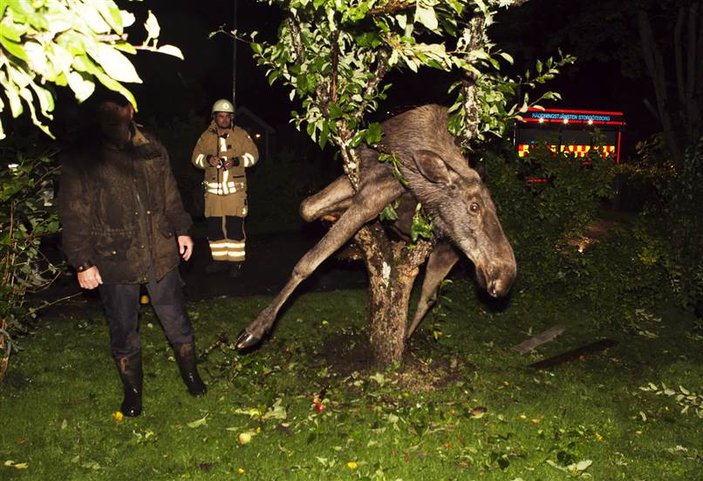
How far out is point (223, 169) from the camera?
1008 cm

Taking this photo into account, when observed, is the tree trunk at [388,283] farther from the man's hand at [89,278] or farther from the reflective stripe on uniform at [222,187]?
the reflective stripe on uniform at [222,187]

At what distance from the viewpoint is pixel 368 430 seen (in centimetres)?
559

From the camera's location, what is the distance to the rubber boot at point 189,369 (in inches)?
237

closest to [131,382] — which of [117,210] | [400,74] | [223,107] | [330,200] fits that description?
[117,210]

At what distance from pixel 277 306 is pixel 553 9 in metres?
18.5

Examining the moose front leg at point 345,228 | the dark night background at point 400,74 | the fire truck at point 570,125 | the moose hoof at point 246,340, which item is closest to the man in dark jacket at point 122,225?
the moose hoof at point 246,340

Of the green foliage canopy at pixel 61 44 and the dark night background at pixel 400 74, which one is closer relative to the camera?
the green foliage canopy at pixel 61 44

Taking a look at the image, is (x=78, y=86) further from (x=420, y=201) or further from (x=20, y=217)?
(x=20, y=217)

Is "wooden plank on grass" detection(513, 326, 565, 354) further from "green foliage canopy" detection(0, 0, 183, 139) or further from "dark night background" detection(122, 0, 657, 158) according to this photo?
"dark night background" detection(122, 0, 657, 158)

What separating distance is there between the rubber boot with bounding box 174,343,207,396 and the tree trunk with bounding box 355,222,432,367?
159 centimetres

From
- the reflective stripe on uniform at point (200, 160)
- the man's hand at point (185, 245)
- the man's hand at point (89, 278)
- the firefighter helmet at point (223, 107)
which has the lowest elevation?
the reflective stripe on uniform at point (200, 160)

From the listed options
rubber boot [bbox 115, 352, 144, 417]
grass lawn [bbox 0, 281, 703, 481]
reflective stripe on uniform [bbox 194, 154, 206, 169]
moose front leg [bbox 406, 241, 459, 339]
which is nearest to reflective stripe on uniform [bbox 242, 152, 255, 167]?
reflective stripe on uniform [bbox 194, 154, 206, 169]

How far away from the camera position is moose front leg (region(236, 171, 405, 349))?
5.92m

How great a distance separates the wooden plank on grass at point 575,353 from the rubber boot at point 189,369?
135 inches
